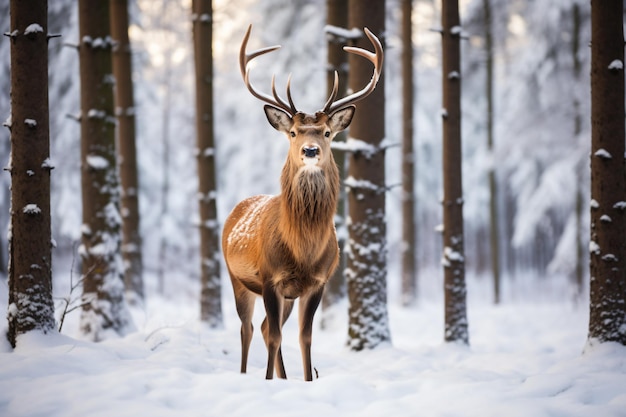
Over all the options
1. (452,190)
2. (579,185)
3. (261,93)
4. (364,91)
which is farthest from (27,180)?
A: (579,185)

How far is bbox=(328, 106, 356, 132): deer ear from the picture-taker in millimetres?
5781

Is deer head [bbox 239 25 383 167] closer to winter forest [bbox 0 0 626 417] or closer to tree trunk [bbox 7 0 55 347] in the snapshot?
winter forest [bbox 0 0 626 417]

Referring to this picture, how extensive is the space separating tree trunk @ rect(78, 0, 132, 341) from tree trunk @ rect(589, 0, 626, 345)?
6218mm

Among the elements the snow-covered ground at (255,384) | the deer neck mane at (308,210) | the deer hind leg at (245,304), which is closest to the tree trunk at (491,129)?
the snow-covered ground at (255,384)

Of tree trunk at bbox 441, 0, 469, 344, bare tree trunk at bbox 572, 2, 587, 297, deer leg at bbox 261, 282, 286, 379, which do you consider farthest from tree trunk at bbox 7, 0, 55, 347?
bare tree trunk at bbox 572, 2, 587, 297

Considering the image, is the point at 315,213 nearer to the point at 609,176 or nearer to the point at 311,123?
the point at 311,123

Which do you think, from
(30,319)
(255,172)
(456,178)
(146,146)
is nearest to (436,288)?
(255,172)

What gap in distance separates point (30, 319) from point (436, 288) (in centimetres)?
1913

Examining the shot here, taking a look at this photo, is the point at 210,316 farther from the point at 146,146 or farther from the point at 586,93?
the point at 146,146

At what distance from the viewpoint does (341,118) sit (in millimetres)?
5844

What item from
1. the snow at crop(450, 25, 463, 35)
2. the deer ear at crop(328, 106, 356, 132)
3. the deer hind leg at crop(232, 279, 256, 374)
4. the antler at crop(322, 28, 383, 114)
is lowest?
the deer hind leg at crop(232, 279, 256, 374)

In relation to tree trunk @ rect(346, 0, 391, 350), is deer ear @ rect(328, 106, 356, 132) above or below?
above

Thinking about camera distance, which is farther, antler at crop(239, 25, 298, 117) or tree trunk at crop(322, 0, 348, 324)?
tree trunk at crop(322, 0, 348, 324)

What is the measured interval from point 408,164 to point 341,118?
34.1 ft
